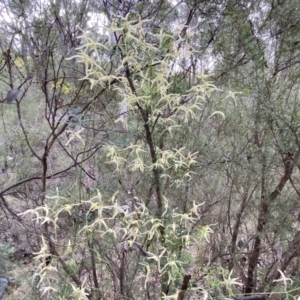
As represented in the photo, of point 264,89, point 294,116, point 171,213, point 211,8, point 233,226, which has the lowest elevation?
point 233,226

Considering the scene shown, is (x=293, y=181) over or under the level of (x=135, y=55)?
under

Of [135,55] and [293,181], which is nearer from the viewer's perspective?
[135,55]

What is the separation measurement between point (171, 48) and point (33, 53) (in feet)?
2.84

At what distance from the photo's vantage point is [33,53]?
151cm

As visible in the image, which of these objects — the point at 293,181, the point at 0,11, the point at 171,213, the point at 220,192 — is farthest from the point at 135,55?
the point at 220,192

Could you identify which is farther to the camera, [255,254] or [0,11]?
[255,254]

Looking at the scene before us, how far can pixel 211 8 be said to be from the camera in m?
1.50

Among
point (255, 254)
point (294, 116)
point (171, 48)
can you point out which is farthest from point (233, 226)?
point (171, 48)

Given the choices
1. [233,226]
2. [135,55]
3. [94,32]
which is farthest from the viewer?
[233,226]

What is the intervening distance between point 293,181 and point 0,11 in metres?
1.59

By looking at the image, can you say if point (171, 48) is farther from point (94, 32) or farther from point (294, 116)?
point (294, 116)

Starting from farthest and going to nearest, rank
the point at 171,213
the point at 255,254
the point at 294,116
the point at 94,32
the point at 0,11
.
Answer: the point at 255,254 → the point at 0,11 → the point at 294,116 → the point at 94,32 → the point at 171,213

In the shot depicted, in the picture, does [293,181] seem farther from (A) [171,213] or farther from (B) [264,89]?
(A) [171,213]

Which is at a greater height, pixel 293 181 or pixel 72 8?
pixel 72 8
